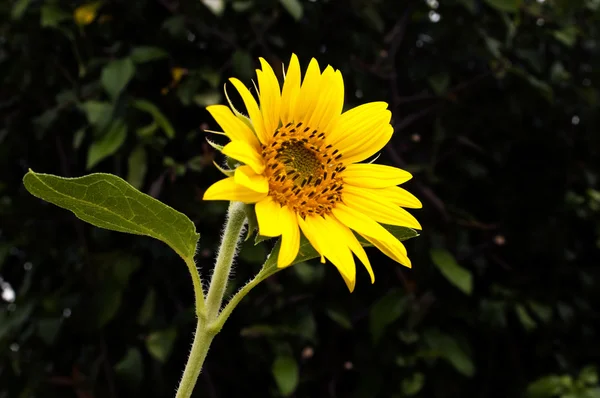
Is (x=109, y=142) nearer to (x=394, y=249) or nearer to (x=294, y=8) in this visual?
(x=294, y=8)

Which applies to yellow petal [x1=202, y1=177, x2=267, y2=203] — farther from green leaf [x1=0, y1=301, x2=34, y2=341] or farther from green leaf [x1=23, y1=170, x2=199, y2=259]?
green leaf [x1=0, y1=301, x2=34, y2=341]

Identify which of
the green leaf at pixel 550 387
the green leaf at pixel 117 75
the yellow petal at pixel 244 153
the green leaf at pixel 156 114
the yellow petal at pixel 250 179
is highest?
the yellow petal at pixel 244 153

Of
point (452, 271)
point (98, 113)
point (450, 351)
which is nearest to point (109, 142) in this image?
point (98, 113)

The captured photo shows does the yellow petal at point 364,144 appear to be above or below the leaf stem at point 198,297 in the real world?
above

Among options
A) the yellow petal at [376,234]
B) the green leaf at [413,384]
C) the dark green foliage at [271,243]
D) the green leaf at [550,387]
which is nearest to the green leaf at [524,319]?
the dark green foliage at [271,243]

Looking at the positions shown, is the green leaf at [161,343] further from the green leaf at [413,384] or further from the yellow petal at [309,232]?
the yellow petal at [309,232]

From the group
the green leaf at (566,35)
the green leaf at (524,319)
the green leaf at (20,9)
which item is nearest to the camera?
the green leaf at (20,9)

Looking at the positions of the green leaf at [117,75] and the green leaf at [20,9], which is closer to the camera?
the green leaf at [117,75]
